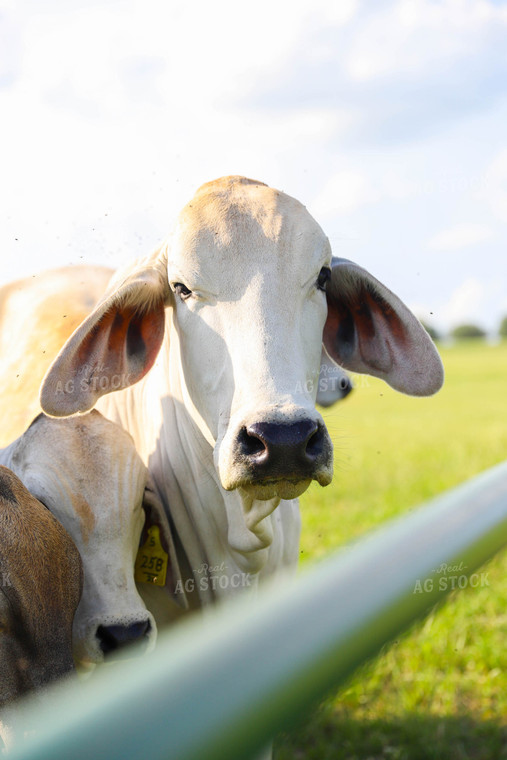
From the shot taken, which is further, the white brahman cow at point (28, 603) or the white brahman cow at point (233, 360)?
the white brahman cow at point (233, 360)

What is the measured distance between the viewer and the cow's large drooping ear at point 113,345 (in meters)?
2.04

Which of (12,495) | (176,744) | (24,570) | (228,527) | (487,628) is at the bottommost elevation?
(487,628)

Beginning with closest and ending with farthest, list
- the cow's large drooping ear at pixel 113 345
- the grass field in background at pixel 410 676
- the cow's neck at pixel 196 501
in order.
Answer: the cow's large drooping ear at pixel 113 345 → the cow's neck at pixel 196 501 → the grass field in background at pixel 410 676

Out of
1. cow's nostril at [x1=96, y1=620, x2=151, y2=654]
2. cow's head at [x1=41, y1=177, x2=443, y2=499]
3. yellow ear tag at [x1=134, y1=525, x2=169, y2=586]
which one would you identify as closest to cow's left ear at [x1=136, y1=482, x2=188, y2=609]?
yellow ear tag at [x1=134, y1=525, x2=169, y2=586]

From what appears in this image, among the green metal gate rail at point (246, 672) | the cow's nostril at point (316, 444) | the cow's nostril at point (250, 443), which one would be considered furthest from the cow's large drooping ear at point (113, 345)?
the green metal gate rail at point (246, 672)

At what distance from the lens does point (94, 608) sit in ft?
6.08

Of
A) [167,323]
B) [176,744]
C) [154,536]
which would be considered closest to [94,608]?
[154,536]

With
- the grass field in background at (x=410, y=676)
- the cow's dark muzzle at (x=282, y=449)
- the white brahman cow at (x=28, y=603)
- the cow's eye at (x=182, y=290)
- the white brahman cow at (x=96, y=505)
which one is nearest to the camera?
the white brahman cow at (x=28, y=603)

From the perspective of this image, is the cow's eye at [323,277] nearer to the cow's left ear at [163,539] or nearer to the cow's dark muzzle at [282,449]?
the cow's dark muzzle at [282,449]

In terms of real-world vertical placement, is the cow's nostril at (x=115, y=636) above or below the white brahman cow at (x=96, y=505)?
below

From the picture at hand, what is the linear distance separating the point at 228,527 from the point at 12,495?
806 mm

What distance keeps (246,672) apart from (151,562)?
1.72m

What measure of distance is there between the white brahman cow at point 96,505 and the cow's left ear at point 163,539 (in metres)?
0.09

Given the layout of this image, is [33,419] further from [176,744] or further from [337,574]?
[176,744]
